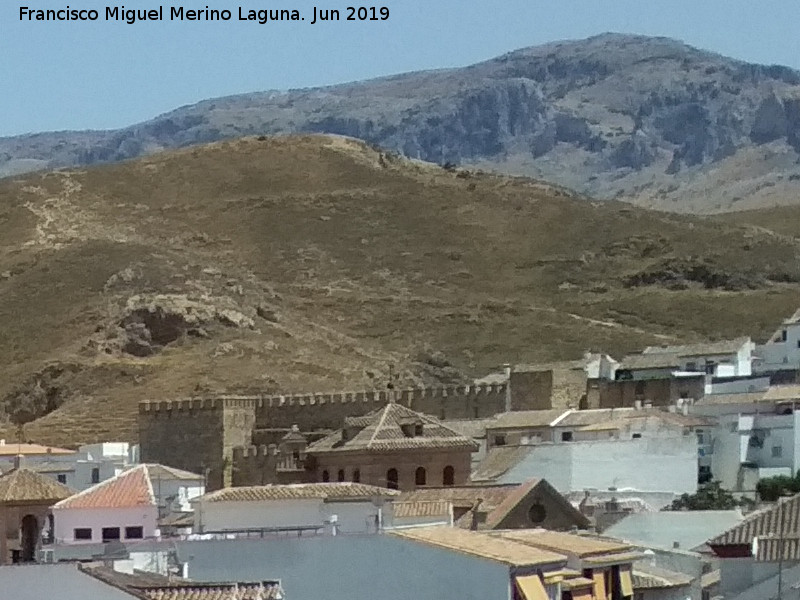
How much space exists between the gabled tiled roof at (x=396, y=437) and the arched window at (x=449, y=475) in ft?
1.62

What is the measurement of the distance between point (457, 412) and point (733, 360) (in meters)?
8.21

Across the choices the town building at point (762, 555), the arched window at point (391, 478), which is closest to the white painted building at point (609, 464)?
the arched window at point (391, 478)

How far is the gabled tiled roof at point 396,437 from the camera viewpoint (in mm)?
50594

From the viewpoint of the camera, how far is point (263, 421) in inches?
2820

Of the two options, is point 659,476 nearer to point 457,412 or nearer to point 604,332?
point 457,412

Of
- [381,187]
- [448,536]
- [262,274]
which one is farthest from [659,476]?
[381,187]

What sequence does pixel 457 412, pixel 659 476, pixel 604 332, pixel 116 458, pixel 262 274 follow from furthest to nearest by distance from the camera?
1. pixel 262 274
2. pixel 604 332
3. pixel 457 412
4. pixel 116 458
5. pixel 659 476

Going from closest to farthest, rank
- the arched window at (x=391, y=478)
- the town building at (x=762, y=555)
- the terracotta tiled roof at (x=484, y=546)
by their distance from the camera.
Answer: the terracotta tiled roof at (x=484, y=546) → the town building at (x=762, y=555) → the arched window at (x=391, y=478)

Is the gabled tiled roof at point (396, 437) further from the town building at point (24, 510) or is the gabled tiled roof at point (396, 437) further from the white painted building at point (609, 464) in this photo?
the town building at point (24, 510)

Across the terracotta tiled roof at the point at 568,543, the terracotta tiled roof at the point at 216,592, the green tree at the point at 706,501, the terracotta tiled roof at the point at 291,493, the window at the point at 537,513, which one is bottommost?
the green tree at the point at 706,501

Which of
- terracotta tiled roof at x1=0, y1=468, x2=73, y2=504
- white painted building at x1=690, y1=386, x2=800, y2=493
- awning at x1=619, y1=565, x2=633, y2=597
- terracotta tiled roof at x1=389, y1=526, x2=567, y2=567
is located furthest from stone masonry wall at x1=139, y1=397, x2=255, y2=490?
terracotta tiled roof at x1=389, y1=526, x2=567, y2=567

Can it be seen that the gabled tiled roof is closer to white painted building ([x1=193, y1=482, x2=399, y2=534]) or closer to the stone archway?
the stone archway

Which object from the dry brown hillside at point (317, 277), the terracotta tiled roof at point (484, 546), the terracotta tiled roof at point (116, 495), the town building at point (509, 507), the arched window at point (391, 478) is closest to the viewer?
the terracotta tiled roof at point (484, 546)

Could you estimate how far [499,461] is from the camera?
54594mm
